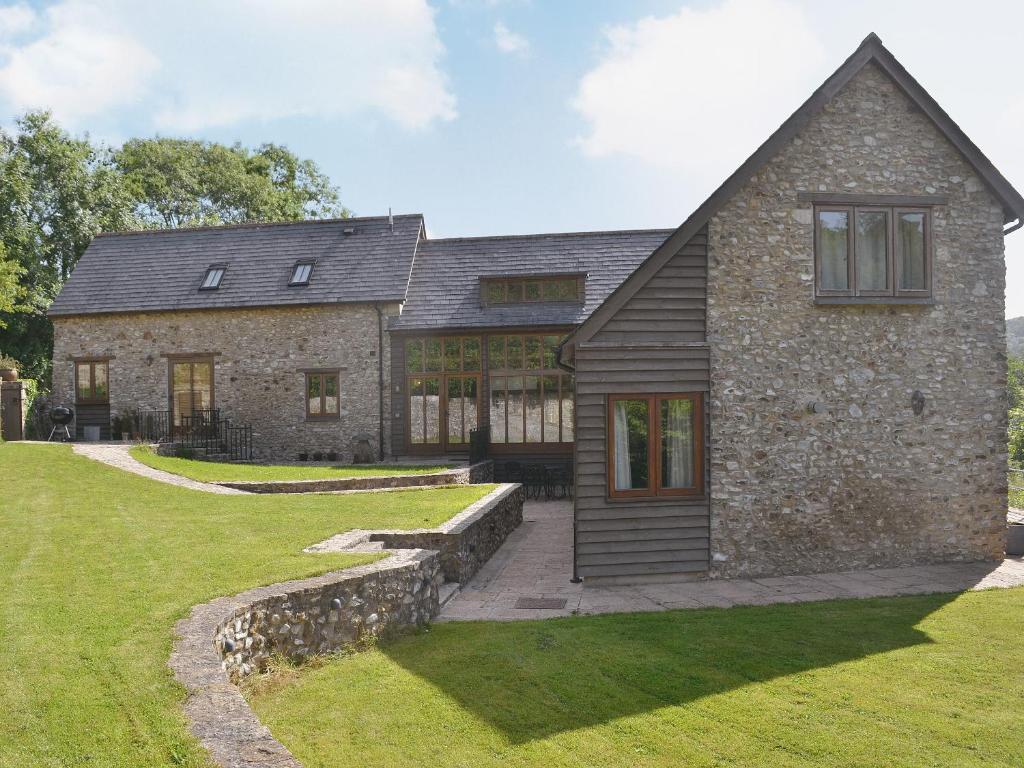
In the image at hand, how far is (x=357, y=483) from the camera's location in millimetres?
16047

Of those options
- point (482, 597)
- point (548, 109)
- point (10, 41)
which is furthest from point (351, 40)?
point (10, 41)

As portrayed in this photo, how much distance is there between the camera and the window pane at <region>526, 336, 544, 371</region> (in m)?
21.1

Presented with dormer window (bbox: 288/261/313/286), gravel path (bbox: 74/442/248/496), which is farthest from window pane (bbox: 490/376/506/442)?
gravel path (bbox: 74/442/248/496)

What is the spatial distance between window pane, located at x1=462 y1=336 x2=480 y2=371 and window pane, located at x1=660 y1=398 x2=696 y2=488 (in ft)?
37.9

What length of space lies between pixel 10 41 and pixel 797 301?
26669 mm

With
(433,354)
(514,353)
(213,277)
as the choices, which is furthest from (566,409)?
(213,277)

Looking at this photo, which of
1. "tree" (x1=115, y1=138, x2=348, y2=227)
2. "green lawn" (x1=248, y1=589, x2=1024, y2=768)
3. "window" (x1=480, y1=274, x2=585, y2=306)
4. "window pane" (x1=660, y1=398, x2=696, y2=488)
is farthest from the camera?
"tree" (x1=115, y1=138, x2=348, y2=227)

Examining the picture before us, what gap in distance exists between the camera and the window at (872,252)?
10523mm

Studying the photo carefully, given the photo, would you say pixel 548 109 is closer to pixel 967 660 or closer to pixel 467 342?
pixel 467 342

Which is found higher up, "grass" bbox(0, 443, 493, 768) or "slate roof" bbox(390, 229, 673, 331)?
"slate roof" bbox(390, 229, 673, 331)

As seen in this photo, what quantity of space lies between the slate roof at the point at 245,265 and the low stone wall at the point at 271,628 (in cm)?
1456

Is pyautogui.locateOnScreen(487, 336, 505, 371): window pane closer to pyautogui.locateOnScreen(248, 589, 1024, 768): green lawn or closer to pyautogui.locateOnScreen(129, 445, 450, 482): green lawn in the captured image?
pyautogui.locateOnScreen(129, 445, 450, 482): green lawn

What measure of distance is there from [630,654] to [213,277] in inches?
827

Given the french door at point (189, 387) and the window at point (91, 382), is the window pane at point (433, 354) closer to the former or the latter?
the french door at point (189, 387)
